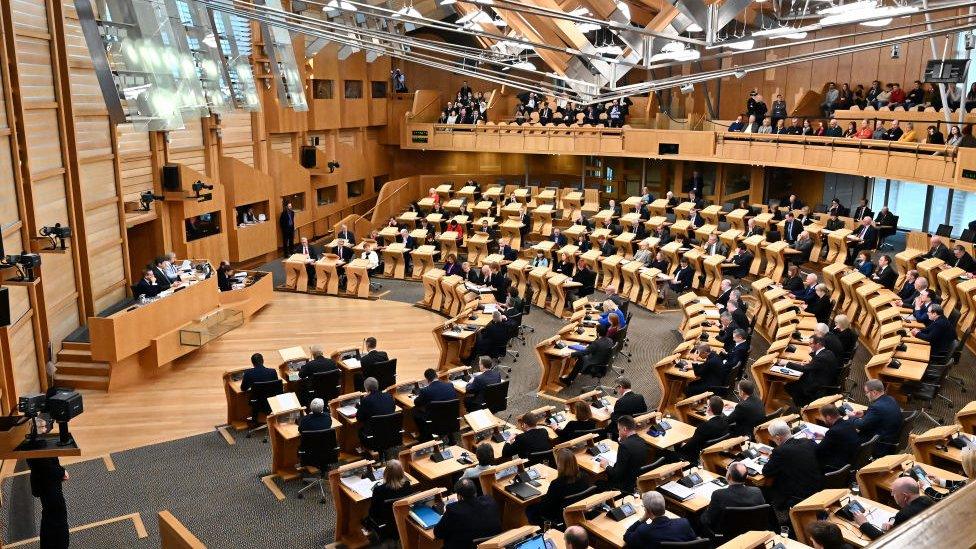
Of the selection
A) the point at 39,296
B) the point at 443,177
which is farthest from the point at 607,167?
the point at 39,296

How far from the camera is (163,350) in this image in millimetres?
13344

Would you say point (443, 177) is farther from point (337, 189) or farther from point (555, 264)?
point (555, 264)

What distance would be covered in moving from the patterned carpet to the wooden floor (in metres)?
0.76

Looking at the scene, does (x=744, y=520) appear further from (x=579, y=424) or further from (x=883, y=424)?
(x=883, y=424)

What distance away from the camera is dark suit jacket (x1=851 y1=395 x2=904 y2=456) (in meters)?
8.27

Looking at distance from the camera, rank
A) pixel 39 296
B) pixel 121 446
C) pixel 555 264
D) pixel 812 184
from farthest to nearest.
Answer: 1. pixel 812 184
2. pixel 555 264
3. pixel 39 296
4. pixel 121 446

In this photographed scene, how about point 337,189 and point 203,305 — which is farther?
point 337,189

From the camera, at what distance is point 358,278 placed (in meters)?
18.5

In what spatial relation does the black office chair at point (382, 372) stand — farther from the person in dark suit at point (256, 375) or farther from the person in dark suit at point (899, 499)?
the person in dark suit at point (899, 499)

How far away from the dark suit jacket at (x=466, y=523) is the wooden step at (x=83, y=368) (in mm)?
8306

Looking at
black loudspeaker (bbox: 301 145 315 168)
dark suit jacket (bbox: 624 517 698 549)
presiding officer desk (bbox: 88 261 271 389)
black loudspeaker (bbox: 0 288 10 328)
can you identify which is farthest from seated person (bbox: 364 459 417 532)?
black loudspeaker (bbox: 301 145 315 168)

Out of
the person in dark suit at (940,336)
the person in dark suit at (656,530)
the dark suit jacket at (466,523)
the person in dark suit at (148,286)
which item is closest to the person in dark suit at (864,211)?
the person in dark suit at (940,336)

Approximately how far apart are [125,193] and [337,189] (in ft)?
32.1

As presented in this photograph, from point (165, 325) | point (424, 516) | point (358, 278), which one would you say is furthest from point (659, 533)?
point (358, 278)
